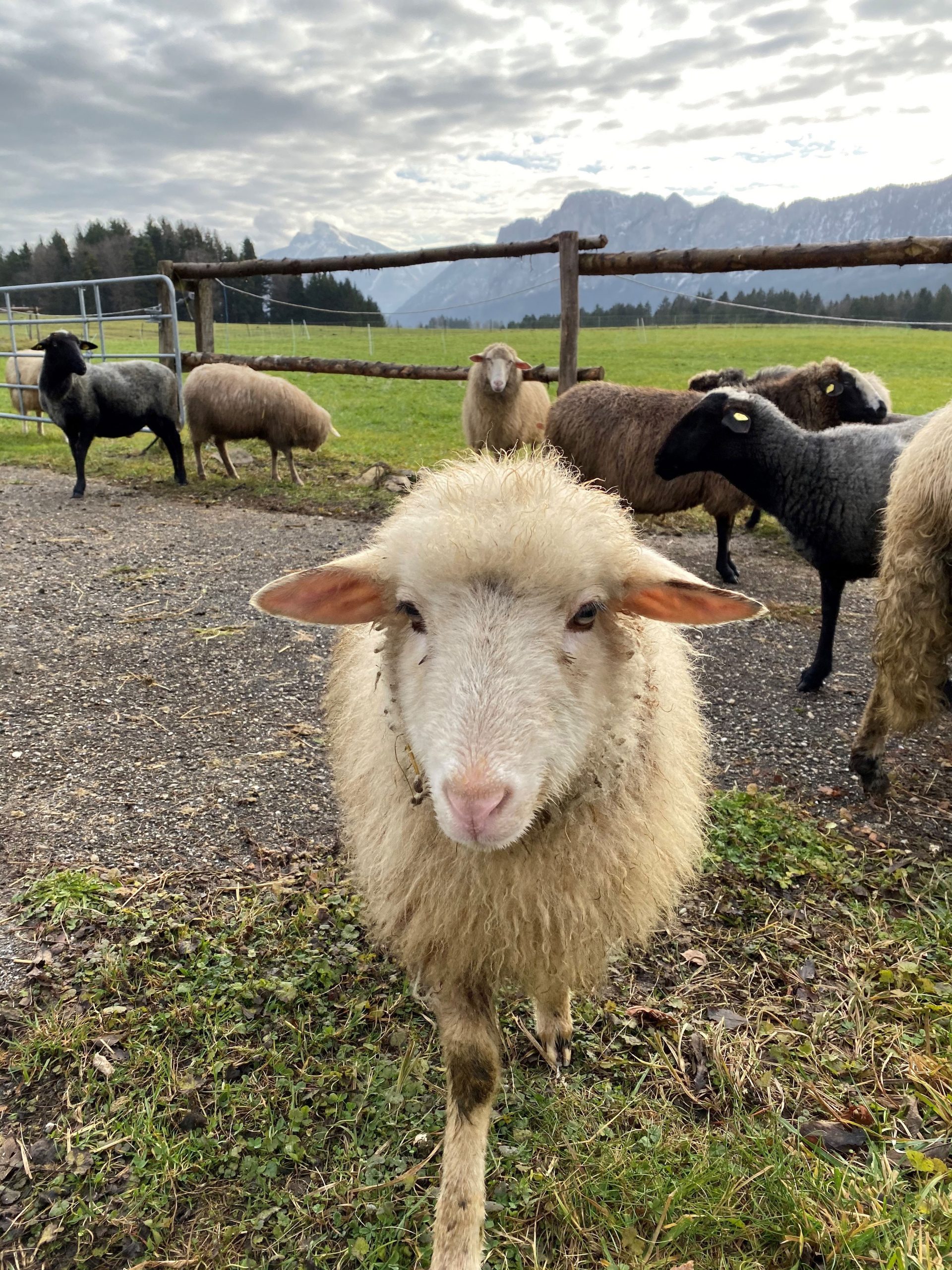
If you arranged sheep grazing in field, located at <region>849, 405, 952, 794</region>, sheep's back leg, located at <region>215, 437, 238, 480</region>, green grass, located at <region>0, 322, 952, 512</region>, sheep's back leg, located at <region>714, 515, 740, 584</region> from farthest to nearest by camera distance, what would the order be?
green grass, located at <region>0, 322, 952, 512</region>, sheep's back leg, located at <region>215, 437, 238, 480</region>, sheep's back leg, located at <region>714, 515, 740, 584</region>, sheep grazing in field, located at <region>849, 405, 952, 794</region>

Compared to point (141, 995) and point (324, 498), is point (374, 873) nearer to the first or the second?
point (141, 995)

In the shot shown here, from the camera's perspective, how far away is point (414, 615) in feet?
5.25

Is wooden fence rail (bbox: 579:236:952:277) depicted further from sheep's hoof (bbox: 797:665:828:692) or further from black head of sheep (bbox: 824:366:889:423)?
sheep's hoof (bbox: 797:665:828:692)

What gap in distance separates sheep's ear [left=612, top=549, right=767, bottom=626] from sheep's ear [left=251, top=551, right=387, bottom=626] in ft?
1.82

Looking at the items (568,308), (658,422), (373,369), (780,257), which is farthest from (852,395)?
(373,369)

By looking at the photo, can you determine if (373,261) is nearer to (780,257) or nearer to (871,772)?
(780,257)

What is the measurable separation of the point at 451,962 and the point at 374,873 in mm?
291

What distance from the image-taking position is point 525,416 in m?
8.77

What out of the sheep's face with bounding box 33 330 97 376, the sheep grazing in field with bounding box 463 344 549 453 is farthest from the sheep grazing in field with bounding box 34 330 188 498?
the sheep grazing in field with bounding box 463 344 549 453

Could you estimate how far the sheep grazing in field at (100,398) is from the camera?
25.6 feet

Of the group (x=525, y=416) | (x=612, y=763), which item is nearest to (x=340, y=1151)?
(x=612, y=763)

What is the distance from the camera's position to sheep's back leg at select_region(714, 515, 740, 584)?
5.91m

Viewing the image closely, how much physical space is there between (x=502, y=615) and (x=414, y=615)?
0.74 ft

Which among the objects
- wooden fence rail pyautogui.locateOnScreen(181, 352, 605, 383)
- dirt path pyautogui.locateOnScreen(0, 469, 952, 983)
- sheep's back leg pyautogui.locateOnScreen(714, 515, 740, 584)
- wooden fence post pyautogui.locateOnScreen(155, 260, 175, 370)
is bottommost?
dirt path pyautogui.locateOnScreen(0, 469, 952, 983)
